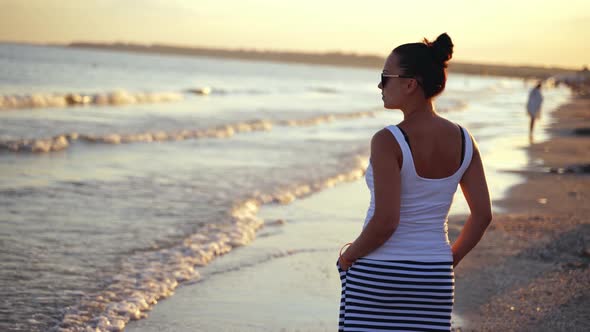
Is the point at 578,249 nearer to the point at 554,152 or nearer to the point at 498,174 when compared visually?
the point at 498,174

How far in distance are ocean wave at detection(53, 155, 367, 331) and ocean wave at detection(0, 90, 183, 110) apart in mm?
21672

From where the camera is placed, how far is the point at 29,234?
7.73m

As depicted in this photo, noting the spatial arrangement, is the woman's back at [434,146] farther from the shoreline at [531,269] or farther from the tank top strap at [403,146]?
the shoreline at [531,269]

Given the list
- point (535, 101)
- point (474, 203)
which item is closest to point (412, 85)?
point (474, 203)

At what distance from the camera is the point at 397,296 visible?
2.58 meters

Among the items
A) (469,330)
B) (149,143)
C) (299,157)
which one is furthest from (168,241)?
(149,143)

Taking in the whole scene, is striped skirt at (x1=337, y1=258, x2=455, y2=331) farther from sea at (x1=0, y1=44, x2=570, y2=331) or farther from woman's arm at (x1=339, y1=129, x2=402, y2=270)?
sea at (x1=0, y1=44, x2=570, y2=331)

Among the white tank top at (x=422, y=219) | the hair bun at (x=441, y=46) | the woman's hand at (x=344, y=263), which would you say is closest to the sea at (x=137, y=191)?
the woman's hand at (x=344, y=263)

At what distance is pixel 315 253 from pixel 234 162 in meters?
7.62

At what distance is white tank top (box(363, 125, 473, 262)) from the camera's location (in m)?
2.50

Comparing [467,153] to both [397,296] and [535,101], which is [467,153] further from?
[535,101]

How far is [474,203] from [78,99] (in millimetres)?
32366

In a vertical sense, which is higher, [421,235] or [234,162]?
[421,235]

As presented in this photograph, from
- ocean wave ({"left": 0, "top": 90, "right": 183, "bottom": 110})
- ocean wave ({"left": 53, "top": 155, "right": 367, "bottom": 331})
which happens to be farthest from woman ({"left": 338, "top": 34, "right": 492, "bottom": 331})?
ocean wave ({"left": 0, "top": 90, "right": 183, "bottom": 110})
